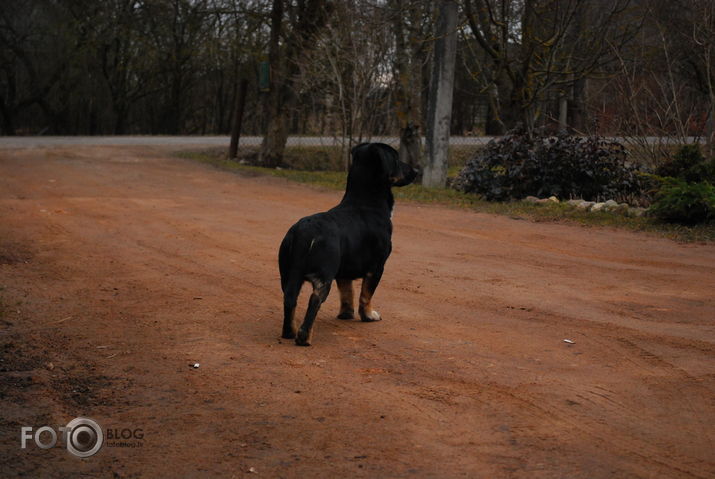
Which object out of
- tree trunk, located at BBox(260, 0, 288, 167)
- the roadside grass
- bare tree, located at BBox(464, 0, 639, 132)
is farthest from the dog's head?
tree trunk, located at BBox(260, 0, 288, 167)

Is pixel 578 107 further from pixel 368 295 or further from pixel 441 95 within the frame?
pixel 368 295

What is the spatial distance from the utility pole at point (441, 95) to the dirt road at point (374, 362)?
778cm

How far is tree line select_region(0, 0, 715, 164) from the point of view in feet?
60.1

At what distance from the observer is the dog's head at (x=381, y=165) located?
7.00 meters

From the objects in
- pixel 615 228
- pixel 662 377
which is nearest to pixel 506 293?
pixel 662 377

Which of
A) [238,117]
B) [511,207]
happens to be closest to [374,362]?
Result: [511,207]

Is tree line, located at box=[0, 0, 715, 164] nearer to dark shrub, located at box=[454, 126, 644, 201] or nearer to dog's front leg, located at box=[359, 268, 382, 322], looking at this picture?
dark shrub, located at box=[454, 126, 644, 201]

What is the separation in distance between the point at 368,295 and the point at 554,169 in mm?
10063

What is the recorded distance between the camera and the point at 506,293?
28.1ft

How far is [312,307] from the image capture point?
631 cm

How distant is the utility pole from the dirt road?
25.5ft

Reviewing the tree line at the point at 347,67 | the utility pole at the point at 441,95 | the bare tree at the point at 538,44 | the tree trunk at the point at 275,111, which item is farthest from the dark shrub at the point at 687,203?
the tree trunk at the point at 275,111

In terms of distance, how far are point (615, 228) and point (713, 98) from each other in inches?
170

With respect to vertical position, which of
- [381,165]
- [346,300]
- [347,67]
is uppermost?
[347,67]
